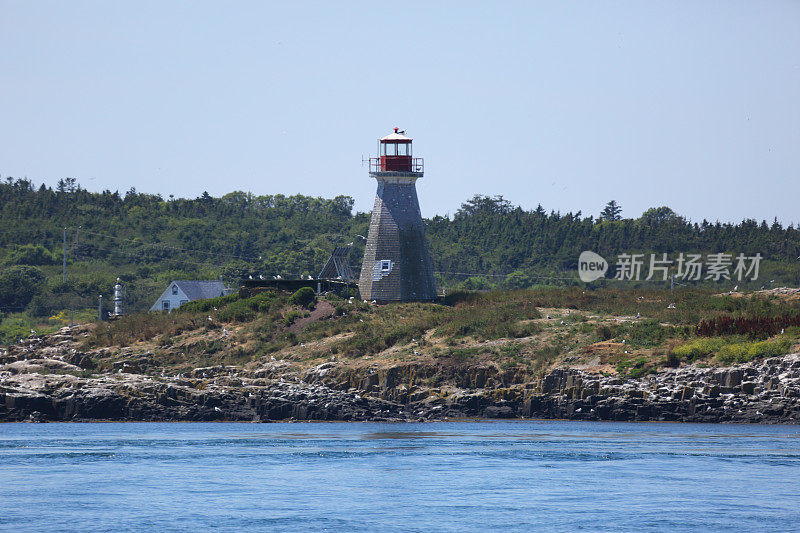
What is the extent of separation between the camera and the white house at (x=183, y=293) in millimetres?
95875

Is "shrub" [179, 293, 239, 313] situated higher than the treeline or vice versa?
the treeline

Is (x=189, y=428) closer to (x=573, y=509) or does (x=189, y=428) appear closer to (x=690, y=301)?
(x=573, y=509)

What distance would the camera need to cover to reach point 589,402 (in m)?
54.9

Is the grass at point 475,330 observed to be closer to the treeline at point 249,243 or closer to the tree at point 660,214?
the treeline at point 249,243

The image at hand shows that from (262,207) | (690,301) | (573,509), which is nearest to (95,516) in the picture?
(573,509)

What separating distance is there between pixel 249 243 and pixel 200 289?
32.3 meters

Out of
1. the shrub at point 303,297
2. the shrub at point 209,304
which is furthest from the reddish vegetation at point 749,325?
the shrub at point 209,304

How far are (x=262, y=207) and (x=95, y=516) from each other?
441ft

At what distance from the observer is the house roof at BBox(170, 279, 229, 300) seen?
96.3 meters

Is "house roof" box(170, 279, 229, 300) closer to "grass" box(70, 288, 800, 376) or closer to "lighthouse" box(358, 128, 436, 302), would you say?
"grass" box(70, 288, 800, 376)

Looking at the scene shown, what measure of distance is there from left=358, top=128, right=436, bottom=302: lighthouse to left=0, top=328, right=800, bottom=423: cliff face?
1344 centimetres

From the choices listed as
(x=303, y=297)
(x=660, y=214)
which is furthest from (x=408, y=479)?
(x=660, y=214)

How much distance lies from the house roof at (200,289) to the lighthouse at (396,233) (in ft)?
83.0

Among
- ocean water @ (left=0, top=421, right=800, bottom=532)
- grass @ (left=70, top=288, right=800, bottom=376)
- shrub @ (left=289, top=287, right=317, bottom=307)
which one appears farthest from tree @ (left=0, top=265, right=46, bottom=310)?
ocean water @ (left=0, top=421, right=800, bottom=532)
